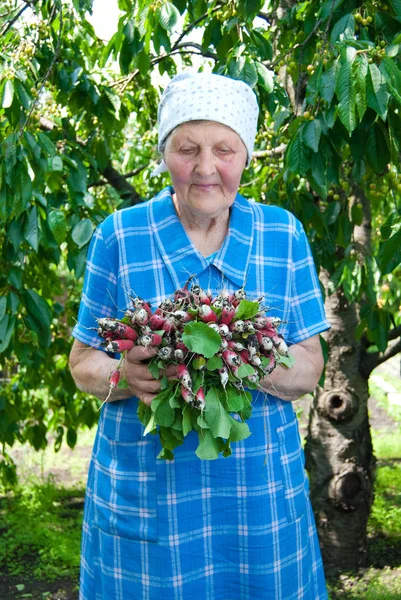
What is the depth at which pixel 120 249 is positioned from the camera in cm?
171

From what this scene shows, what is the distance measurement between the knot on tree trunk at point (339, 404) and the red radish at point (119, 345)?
2.43 metres

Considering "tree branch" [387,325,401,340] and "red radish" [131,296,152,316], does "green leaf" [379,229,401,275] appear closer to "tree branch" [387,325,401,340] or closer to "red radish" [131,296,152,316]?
"red radish" [131,296,152,316]

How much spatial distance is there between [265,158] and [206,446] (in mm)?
2109

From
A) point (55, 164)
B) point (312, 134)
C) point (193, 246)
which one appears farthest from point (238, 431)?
point (55, 164)

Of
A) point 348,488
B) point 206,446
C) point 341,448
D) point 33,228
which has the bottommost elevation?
point 348,488

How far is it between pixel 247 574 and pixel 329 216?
5.25 ft

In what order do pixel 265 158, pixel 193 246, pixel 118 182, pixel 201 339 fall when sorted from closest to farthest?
pixel 201 339, pixel 193 246, pixel 265 158, pixel 118 182

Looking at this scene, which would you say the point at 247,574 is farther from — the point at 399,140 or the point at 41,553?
the point at 41,553

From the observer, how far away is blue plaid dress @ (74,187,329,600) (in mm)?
1638

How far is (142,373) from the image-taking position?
1465 millimetres

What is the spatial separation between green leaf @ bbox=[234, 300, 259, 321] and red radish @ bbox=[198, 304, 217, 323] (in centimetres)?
5

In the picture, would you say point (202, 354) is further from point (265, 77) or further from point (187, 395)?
point (265, 77)

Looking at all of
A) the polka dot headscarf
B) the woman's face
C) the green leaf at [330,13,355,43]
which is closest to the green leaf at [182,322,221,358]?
the woman's face

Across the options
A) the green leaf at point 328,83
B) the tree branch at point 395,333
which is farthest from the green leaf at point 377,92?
the tree branch at point 395,333
